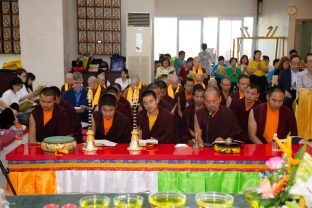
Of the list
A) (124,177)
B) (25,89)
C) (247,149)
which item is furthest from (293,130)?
(25,89)

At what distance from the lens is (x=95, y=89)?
21.8 feet

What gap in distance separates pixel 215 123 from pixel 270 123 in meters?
0.54

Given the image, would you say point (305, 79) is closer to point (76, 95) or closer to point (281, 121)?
point (281, 121)

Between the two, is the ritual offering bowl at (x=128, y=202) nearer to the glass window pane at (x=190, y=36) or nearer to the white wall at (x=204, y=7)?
the white wall at (x=204, y=7)

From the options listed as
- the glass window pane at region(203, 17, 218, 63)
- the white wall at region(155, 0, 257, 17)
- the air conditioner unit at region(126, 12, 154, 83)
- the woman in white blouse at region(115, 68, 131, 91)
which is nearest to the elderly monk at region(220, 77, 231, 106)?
→ the woman in white blouse at region(115, 68, 131, 91)

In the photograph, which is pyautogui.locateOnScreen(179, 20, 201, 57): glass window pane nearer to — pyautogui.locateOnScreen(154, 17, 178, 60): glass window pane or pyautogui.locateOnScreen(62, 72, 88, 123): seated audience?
pyautogui.locateOnScreen(154, 17, 178, 60): glass window pane

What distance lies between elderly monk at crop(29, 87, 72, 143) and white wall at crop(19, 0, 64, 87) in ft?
14.2

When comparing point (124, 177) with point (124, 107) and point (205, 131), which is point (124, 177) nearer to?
point (205, 131)

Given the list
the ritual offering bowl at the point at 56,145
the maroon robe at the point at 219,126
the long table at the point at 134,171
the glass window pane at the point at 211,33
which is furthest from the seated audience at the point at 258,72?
the ritual offering bowl at the point at 56,145

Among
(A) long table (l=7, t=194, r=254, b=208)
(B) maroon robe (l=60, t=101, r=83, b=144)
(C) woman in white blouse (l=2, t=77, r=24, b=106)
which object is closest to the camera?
(A) long table (l=7, t=194, r=254, b=208)

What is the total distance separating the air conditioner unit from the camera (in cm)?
979

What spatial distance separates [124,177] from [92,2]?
7.43 m

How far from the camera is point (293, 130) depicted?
4.00m

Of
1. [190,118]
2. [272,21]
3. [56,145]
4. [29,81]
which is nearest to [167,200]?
[56,145]
